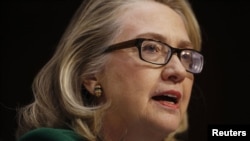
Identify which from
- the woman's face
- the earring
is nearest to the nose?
the woman's face

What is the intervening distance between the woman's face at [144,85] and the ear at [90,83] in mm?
28

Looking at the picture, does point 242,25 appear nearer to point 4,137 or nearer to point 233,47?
point 233,47

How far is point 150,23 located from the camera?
1.20m

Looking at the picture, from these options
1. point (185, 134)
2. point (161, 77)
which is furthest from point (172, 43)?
point (185, 134)

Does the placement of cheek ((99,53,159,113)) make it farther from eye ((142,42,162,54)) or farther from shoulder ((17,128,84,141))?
shoulder ((17,128,84,141))

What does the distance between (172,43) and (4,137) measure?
0.79 meters

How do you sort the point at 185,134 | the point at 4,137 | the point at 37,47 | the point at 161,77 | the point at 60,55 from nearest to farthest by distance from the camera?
the point at 161,77 < the point at 60,55 < the point at 185,134 < the point at 4,137 < the point at 37,47

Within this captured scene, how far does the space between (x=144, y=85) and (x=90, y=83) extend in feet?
0.52

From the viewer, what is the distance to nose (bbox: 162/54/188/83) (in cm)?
114

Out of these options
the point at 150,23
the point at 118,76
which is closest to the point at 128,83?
the point at 118,76

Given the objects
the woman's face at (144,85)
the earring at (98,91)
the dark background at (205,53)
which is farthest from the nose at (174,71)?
the dark background at (205,53)

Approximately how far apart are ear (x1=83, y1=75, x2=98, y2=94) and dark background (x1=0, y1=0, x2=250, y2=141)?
548 mm

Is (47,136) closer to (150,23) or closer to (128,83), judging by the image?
(128,83)

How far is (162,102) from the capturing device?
1150 millimetres
